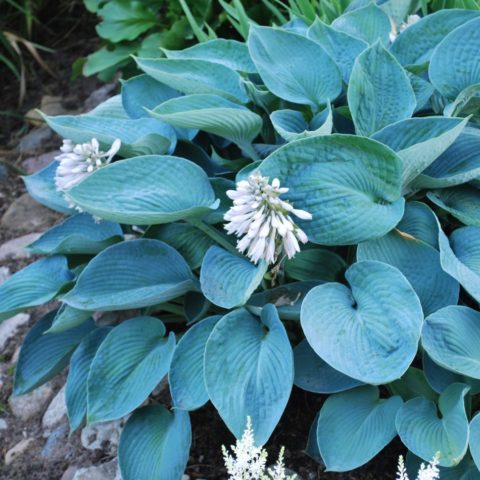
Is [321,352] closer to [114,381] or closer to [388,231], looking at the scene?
[388,231]

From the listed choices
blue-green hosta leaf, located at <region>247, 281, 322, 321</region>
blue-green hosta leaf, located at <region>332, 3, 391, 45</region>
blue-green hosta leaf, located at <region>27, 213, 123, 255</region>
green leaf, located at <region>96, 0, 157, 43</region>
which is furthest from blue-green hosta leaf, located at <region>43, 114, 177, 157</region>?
green leaf, located at <region>96, 0, 157, 43</region>

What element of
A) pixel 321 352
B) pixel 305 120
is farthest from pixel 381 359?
pixel 305 120

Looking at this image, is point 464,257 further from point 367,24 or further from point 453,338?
point 367,24

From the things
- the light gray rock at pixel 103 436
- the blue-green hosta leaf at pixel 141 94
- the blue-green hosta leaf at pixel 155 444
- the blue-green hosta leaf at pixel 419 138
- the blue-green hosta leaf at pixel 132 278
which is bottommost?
the light gray rock at pixel 103 436

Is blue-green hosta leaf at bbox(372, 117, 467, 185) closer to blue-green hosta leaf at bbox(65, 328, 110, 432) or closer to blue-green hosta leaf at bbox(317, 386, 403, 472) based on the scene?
blue-green hosta leaf at bbox(317, 386, 403, 472)

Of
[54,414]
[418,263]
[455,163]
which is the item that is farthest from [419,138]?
[54,414]

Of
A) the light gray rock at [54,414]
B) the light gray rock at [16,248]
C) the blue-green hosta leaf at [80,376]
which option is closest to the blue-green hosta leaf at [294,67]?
the blue-green hosta leaf at [80,376]

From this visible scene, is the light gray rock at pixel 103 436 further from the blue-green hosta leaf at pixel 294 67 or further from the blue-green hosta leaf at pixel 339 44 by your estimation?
the blue-green hosta leaf at pixel 339 44

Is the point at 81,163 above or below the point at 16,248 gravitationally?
above
